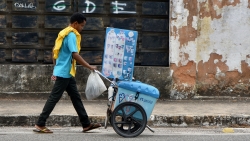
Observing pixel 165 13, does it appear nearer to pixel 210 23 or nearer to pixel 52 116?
pixel 210 23

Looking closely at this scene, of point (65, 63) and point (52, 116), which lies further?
point (52, 116)

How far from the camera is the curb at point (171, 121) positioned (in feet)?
27.2

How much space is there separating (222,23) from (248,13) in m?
0.54

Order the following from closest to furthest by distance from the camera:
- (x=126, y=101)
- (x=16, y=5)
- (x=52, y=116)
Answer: (x=126, y=101) → (x=52, y=116) → (x=16, y=5)

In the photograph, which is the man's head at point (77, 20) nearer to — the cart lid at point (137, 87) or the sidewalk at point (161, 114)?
the cart lid at point (137, 87)

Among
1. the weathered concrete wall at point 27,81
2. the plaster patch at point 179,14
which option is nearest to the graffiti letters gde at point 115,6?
the plaster patch at point 179,14

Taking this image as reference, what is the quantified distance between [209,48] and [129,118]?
390 cm

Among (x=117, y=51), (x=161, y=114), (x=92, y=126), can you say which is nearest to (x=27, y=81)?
(x=117, y=51)

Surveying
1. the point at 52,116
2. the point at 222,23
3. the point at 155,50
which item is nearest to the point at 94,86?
the point at 52,116

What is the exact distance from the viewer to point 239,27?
1038 centimetres

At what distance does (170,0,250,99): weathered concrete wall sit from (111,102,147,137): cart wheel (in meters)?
3.43

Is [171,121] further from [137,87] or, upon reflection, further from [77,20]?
[77,20]

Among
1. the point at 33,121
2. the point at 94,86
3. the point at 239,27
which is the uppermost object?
the point at 239,27

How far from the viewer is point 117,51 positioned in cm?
827
